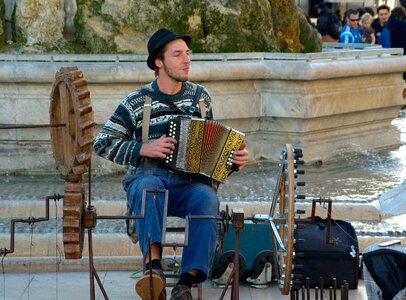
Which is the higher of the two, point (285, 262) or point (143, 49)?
point (143, 49)

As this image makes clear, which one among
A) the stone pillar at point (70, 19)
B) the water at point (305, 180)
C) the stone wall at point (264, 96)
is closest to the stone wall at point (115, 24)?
the stone pillar at point (70, 19)

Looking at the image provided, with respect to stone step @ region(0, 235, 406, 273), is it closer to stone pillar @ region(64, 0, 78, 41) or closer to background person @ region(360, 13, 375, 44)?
stone pillar @ region(64, 0, 78, 41)

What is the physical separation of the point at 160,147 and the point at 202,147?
217 millimetres

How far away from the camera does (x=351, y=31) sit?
16.2 m

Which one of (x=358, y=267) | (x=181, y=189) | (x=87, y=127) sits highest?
(x=87, y=127)

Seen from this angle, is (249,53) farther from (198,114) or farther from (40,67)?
(198,114)

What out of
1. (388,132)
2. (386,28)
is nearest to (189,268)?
(388,132)

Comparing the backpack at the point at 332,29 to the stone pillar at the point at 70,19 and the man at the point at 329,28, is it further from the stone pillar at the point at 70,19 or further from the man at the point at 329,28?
the stone pillar at the point at 70,19

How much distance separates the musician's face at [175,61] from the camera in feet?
21.6

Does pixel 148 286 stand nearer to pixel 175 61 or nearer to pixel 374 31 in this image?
pixel 175 61

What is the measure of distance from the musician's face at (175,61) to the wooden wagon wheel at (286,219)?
0.85 m

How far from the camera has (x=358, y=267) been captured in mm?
6992

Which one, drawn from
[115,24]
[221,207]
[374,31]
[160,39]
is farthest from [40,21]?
[374,31]

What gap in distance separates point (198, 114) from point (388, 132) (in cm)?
544
